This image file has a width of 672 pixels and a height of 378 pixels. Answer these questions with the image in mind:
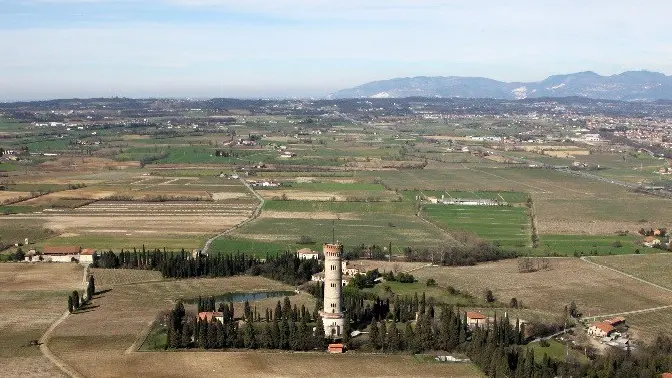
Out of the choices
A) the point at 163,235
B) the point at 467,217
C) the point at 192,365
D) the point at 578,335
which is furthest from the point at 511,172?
the point at 192,365

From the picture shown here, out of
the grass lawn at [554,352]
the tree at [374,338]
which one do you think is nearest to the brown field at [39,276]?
the tree at [374,338]

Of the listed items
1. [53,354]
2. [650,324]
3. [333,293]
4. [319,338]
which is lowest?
[650,324]

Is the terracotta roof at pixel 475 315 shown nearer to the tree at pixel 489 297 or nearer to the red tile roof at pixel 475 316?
the red tile roof at pixel 475 316

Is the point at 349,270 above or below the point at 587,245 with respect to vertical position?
above

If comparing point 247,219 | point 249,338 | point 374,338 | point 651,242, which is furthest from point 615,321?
point 247,219

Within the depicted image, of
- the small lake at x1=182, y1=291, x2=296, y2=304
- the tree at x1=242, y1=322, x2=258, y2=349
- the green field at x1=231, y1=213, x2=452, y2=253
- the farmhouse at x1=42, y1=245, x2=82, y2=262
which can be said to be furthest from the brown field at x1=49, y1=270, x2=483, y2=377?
the green field at x1=231, y1=213, x2=452, y2=253

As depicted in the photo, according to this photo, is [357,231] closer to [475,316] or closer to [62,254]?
[62,254]

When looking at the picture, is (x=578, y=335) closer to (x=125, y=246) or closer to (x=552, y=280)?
(x=552, y=280)
